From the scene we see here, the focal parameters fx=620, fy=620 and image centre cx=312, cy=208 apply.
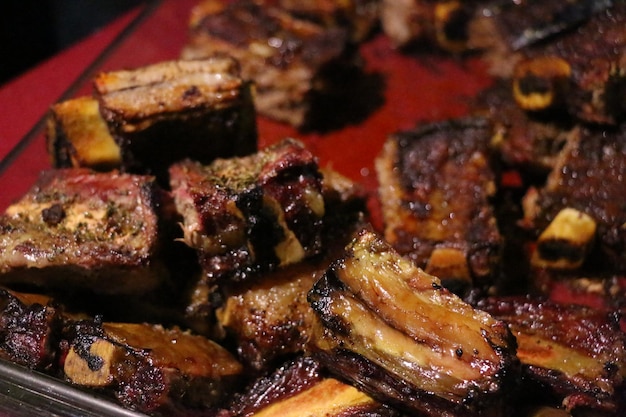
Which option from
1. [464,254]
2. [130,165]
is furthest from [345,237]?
[130,165]

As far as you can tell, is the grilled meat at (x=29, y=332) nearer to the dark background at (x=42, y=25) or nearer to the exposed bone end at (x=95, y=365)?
the exposed bone end at (x=95, y=365)

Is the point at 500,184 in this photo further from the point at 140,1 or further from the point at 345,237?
the point at 140,1

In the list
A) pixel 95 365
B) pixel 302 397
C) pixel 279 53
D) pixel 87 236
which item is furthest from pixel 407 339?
pixel 279 53

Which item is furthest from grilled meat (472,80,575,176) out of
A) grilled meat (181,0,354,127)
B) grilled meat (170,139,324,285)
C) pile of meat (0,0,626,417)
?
grilled meat (170,139,324,285)

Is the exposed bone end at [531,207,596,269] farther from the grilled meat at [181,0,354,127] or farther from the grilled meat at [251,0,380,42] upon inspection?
the grilled meat at [251,0,380,42]

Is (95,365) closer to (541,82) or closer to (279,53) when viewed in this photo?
(279,53)
